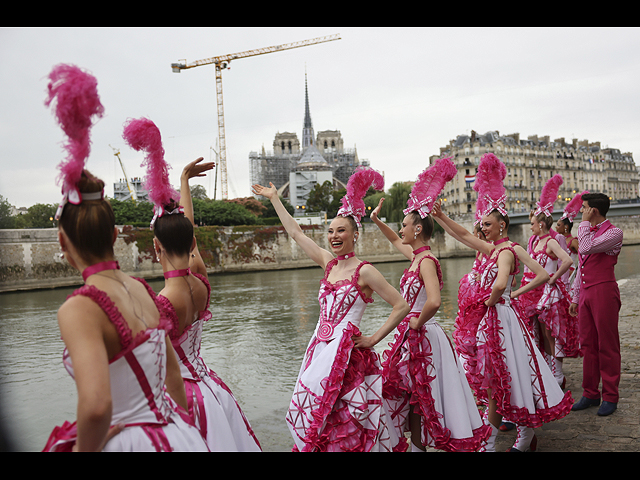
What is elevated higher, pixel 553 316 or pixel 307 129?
pixel 307 129

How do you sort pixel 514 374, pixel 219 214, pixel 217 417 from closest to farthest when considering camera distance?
pixel 217 417, pixel 514 374, pixel 219 214

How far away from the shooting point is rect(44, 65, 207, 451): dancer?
179 centimetres

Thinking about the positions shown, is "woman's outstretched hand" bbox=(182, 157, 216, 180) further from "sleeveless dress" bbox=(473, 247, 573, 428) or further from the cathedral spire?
the cathedral spire

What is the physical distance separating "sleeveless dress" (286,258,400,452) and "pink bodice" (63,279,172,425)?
1.71m

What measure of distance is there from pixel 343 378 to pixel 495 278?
2.27 m

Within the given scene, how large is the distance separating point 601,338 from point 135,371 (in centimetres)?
531

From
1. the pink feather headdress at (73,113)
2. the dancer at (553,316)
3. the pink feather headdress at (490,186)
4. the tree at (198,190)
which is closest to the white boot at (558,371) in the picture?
the dancer at (553,316)

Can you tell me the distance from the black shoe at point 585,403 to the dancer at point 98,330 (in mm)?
5100

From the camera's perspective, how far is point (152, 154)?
9.84 ft

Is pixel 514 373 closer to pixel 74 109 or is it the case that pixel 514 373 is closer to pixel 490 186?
pixel 490 186

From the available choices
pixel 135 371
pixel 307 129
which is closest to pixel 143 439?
pixel 135 371

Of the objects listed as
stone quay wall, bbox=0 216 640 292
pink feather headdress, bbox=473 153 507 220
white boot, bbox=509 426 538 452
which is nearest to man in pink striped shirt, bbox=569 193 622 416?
pink feather headdress, bbox=473 153 507 220

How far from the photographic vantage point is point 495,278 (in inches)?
207
